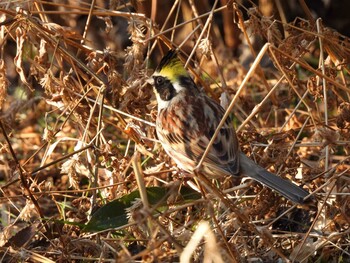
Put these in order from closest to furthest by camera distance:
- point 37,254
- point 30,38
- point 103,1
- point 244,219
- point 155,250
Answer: point 155,250 < point 244,219 < point 37,254 < point 30,38 < point 103,1

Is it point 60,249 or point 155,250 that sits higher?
point 155,250

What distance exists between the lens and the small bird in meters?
3.77

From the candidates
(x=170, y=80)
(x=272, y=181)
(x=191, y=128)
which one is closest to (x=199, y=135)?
(x=191, y=128)

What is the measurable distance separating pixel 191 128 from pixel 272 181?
628 millimetres

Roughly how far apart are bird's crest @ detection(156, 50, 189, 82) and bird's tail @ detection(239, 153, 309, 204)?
513 mm

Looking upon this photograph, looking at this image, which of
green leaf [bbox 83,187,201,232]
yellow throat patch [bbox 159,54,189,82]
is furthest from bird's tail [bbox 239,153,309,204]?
yellow throat patch [bbox 159,54,189,82]

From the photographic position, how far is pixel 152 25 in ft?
13.1

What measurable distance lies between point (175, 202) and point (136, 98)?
59 cm

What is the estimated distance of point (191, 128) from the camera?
4016mm

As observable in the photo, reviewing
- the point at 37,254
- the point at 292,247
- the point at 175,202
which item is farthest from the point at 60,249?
the point at 292,247

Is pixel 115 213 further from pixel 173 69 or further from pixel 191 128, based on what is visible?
pixel 173 69

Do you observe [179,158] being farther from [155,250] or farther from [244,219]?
[155,250]

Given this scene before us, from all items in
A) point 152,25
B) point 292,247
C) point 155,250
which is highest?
point 152,25

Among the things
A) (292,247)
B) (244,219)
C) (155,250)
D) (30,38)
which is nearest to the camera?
(155,250)
